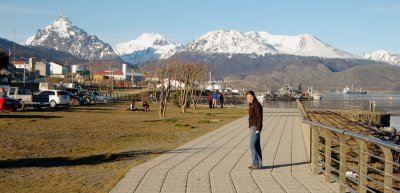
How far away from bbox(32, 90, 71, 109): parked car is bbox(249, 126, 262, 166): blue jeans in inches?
1216

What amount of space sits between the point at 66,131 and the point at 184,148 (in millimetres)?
7652

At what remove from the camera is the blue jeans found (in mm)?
11430

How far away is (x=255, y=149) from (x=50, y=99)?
110ft

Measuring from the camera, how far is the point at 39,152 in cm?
1495

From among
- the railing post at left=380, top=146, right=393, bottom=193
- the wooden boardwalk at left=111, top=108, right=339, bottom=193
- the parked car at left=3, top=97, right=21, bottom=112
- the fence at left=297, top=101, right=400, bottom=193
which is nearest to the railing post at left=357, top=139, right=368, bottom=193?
the fence at left=297, top=101, right=400, bottom=193

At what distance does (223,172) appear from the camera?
10883 millimetres

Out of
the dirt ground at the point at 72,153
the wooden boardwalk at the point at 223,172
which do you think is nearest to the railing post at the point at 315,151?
the wooden boardwalk at the point at 223,172

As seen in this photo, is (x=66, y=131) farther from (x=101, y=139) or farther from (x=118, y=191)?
(x=118, y=191)

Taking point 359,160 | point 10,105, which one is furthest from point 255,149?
Result: point 10,105

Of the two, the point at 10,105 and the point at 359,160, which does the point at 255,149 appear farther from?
the point at 10,105

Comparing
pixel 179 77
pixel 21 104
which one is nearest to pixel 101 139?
pixel 21 104

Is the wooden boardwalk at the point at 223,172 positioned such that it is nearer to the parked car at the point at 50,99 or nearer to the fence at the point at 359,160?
the fence at the point at 359,160

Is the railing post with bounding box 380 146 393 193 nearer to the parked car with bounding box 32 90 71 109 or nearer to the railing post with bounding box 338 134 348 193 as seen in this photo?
the railing post with bounding box 338 134 348 193

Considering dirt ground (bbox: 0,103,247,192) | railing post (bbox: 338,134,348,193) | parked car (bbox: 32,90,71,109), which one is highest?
parked car (bbox: 32,90,71,109)
